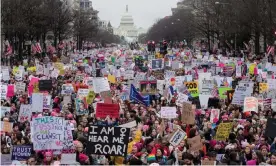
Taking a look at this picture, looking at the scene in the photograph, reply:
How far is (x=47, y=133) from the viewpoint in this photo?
1334cm

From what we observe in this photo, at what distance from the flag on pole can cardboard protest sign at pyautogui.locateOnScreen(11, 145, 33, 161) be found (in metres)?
8.33

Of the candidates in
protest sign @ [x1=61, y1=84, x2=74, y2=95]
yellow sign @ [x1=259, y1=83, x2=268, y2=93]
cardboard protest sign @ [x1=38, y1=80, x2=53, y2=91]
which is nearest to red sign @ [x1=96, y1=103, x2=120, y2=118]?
protest sign @ [x1=61, y1=84, x2=74, y2=95]

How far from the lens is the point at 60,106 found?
21.7m

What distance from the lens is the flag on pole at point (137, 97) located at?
834 inches

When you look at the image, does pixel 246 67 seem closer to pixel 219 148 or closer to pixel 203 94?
pixel 203 94

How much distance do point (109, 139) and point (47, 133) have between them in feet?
6.33

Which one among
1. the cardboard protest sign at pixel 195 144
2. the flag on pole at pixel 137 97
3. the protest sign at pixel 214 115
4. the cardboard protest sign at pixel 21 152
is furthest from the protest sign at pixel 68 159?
the flag on pole at pixel 137 97

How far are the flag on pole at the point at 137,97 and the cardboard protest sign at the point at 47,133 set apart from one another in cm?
778

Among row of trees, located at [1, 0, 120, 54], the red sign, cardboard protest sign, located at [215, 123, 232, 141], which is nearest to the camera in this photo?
cardboard protest sign, located at [215, 123, 232, 141]

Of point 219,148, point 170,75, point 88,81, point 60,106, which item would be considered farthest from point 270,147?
point 170,75

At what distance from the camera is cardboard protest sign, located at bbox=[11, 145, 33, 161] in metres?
12.8

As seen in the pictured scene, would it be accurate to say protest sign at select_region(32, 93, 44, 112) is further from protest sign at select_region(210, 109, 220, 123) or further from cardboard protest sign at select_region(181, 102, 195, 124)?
protest sign at select_region(210, 109, 220, 123)

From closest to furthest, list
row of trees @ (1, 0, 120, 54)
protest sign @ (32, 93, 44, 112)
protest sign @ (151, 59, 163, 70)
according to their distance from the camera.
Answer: protest sign @ (32, 93, 44, 112)
protest sign @ (151, 59, 163, 70)
row of trees @ (1, 0, 120, 54)

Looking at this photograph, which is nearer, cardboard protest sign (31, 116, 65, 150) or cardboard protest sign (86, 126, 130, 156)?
cardboard protest sign (86, 126, 130, 156)
